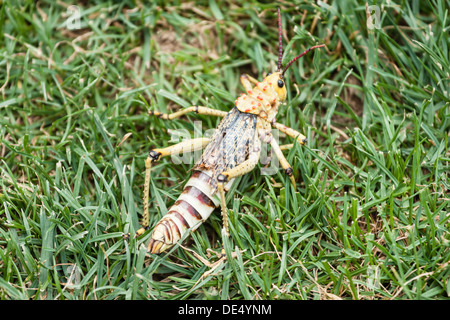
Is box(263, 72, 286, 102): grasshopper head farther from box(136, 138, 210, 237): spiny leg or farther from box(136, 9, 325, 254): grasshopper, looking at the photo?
box(136, 138, 210, 237): spiny leg

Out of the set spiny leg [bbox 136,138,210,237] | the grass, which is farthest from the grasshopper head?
spiny leg [bbox 136,138,210,237]

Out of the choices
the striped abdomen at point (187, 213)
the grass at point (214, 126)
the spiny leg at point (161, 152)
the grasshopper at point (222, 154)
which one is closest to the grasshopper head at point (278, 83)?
the grasshopper at point (222, 154)

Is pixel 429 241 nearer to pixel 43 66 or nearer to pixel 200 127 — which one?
pixel 200 127

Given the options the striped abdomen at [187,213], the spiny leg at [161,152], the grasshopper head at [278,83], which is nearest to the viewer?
the striped abdomen at [187,213]

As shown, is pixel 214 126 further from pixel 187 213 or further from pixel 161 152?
pixel 187 213

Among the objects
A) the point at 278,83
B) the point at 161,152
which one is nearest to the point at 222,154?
the point at 161,152

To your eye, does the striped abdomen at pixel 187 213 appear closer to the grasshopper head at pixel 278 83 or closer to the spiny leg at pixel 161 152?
the spiny leg at pixel 161 152
